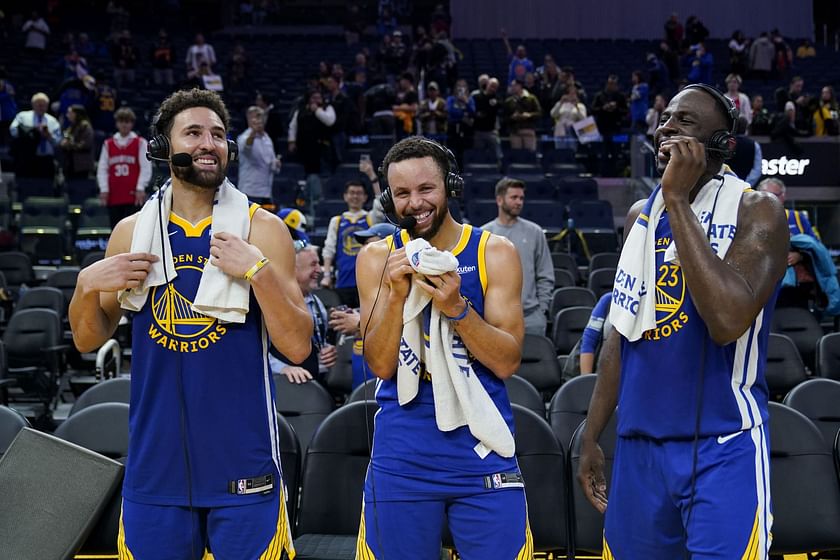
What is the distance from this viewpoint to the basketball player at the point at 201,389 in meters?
2.73

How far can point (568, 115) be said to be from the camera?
14.5 metres

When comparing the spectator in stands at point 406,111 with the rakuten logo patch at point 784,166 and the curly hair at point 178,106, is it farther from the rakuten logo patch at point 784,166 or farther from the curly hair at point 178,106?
the curly hair at point 178,106

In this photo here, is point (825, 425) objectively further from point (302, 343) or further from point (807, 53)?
point (807, 53)

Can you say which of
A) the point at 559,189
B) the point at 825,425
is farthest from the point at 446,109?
the point at 825,425

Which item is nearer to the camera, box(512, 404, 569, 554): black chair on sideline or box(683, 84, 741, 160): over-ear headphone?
box(683, 84, 741, 160): over-ear headphone

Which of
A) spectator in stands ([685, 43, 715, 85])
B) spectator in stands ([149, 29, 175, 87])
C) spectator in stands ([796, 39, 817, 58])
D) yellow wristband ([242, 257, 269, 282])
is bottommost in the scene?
yellow wristband ([242, 257, 269, 282])

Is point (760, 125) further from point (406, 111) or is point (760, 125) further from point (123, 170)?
point (123, 170)

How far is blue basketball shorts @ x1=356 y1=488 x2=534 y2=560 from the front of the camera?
2.80 meters

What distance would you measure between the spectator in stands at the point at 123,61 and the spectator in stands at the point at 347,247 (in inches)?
448

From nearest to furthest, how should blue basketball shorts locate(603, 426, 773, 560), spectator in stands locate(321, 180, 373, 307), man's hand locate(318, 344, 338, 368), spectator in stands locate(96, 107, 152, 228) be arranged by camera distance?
blue basketball shorts locate(603, 426, 773, 560), man's hand locate(318, 344, 338, 368), spectator in stands locate(321, 180, 373, 307), spectator in stands locate(96, 107, 152, 228)

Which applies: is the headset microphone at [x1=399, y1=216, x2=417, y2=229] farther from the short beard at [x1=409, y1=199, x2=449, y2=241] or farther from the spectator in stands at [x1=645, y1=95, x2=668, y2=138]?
the spectator in stands at [x1=645, y1=95, x2=668, y2=138]

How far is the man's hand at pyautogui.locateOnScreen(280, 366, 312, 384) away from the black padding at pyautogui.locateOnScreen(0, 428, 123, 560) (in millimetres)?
1637

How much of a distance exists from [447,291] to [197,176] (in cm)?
77

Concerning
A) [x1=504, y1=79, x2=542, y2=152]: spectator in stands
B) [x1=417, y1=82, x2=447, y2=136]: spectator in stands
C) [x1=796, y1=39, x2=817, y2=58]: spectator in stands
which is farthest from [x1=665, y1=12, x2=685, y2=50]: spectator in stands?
[x1=417, y1=82, x2=447, y2=136]: spectator in stands
